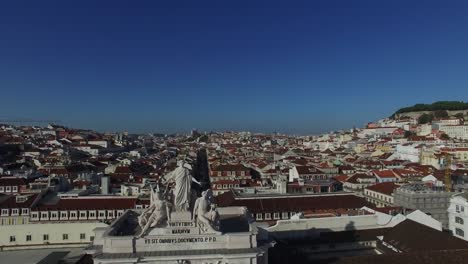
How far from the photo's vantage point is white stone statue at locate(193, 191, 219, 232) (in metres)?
21.2

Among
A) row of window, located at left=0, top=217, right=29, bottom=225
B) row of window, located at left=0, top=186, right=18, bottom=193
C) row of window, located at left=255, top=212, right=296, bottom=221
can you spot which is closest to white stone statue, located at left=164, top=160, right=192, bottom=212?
row of window, located at left=255, top=212, right=296, bottom=221

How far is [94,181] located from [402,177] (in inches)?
2226

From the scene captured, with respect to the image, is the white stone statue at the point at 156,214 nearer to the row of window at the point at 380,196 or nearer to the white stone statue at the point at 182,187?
the white stone statue at the point at 182,187

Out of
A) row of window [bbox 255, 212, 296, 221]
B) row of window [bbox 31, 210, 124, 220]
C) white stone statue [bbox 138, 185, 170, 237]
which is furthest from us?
row of window [bbox 31, 210, 124, 220]

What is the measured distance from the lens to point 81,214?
5262 cm

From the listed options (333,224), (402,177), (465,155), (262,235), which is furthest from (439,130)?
(262,235)

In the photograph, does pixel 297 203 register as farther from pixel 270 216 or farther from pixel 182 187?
pixel 182 187

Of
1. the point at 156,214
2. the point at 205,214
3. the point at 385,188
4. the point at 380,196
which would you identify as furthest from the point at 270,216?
the point at 156,214

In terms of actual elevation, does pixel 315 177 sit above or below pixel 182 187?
below

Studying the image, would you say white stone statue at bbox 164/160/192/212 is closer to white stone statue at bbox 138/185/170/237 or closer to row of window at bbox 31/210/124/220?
white stone statue at bbox 138/185/170/237

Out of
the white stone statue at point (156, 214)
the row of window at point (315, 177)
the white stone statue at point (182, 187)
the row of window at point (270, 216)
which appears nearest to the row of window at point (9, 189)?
the row of window at point (270, 216)

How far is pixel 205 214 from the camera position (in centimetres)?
2133

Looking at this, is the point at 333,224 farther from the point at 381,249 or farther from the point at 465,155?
the point at 465,155

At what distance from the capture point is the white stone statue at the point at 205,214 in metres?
21.2
